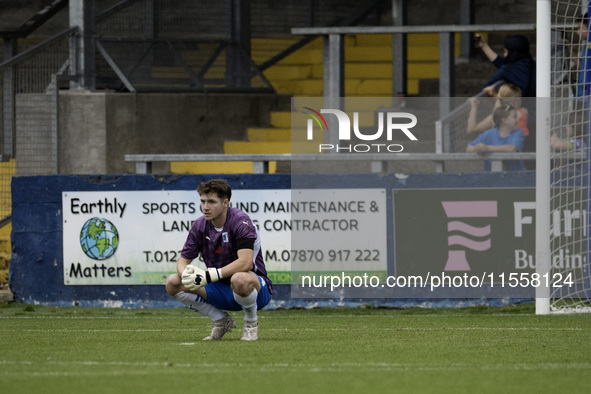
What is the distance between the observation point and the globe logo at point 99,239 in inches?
504

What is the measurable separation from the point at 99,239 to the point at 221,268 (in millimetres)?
4548

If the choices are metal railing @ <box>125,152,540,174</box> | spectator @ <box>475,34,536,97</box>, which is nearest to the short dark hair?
metal railing @ <box>125,152,540,174</box>

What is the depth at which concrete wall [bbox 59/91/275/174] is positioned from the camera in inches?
633

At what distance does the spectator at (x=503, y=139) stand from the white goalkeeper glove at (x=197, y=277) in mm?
4992

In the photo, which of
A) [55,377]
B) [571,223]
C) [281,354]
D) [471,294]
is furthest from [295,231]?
[55,377]

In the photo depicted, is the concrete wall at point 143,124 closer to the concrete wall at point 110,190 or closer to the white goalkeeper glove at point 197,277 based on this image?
the concrete wall at point 110,190

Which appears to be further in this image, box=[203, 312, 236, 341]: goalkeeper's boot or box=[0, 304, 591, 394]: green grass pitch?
box=[203, 312, 236, 341]: goalkeeper's boot

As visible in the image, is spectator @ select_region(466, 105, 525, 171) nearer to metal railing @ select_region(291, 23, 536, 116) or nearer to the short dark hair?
metal railing @ select_region(291, 23, 536, 116)

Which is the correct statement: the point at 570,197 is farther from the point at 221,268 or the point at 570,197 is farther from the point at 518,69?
the point at 221,268

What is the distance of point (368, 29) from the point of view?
14.9m

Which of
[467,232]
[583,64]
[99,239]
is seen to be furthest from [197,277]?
[583,64]

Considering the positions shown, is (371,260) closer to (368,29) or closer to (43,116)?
(368,29)

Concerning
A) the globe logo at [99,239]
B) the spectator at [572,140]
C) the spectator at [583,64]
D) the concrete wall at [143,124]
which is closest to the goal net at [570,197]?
the spectator at [572,140]

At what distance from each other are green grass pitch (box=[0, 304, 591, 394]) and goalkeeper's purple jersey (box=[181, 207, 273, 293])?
64 cm
